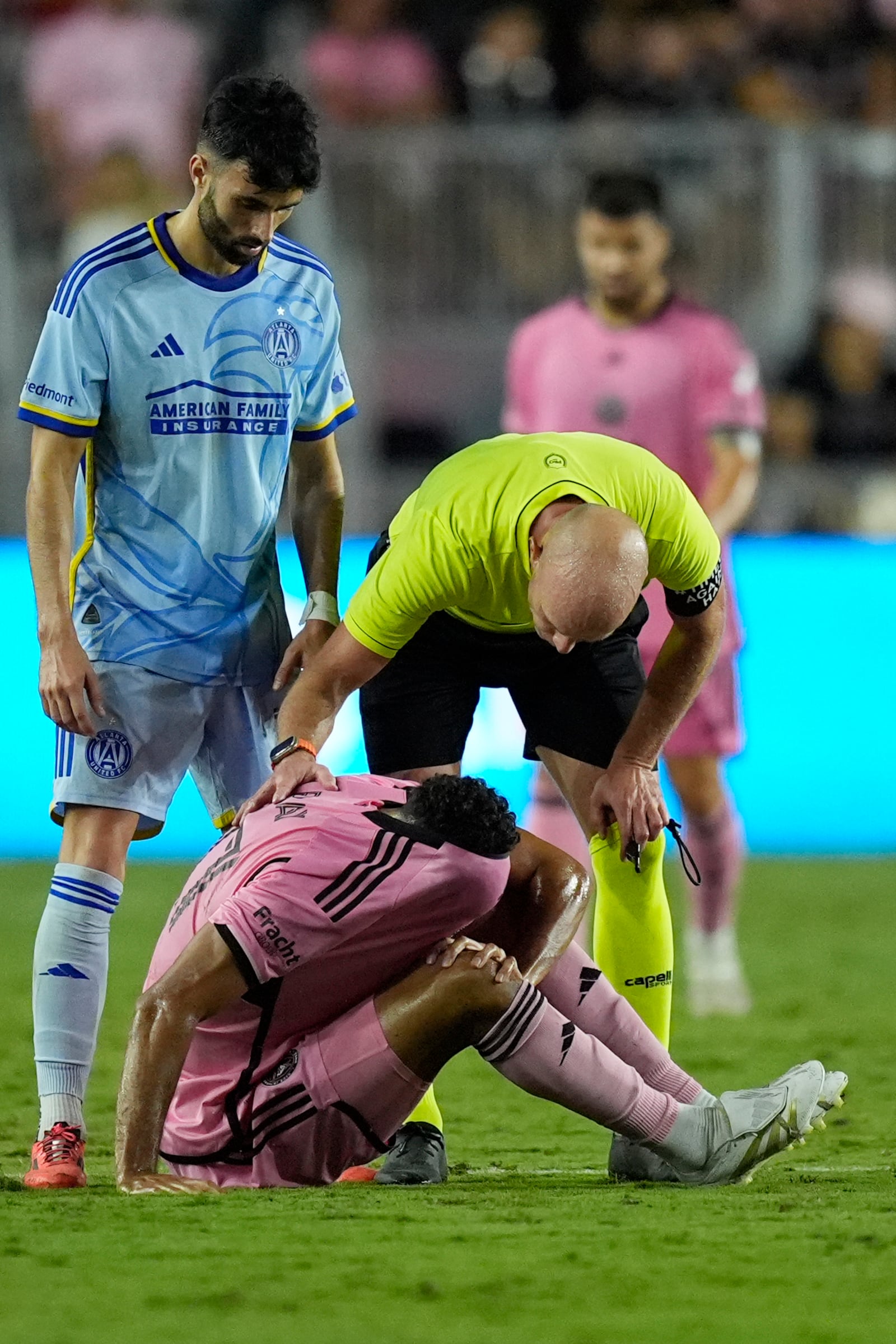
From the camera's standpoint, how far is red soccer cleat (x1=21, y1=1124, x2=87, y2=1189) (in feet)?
11.8

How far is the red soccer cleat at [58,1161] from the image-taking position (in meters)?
3.59

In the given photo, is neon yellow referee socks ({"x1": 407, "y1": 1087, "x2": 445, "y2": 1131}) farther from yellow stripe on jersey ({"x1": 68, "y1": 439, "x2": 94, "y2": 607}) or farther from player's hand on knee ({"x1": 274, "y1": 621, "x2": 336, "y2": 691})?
yellow stripe on jersey ({"x1": 68, "y1": 439, "x2": 94, "y2": 607})

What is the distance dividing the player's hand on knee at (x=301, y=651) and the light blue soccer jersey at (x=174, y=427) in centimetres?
7

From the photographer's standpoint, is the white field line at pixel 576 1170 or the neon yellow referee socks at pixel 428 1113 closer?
the white field line at pixel 576 1170

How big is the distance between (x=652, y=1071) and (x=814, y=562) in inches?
→ 217

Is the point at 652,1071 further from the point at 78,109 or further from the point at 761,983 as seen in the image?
the point at 78,109

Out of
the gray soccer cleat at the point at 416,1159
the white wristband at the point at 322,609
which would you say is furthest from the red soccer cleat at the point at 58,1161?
the white wristband at the point at 322,609

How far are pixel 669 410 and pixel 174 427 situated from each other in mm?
2784

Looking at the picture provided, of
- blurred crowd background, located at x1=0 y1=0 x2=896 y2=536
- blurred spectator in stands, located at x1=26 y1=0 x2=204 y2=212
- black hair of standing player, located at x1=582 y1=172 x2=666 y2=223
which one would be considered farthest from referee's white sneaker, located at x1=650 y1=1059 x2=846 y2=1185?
blurred spectator in stands, located at x1=26 y1=0 x2=204 y2=212

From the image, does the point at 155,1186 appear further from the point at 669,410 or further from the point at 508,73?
the point at 508,73

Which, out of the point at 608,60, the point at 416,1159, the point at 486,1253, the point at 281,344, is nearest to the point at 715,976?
the point at 416,1159

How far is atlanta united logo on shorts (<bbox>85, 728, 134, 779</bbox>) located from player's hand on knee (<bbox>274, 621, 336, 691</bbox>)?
13.9 inches

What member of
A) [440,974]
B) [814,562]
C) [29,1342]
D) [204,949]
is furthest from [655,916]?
[814,562]

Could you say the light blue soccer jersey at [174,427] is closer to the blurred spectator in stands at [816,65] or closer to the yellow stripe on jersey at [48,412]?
the yellow stripe on jersey at [48,412]
